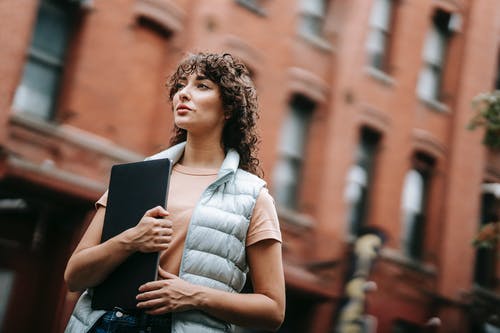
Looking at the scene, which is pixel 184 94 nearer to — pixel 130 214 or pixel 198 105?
pixel 198 105

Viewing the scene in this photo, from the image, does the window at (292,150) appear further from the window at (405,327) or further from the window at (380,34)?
the window at (405,327)

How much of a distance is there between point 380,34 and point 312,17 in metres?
2.37

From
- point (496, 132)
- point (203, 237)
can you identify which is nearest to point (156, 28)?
point (496, 132)

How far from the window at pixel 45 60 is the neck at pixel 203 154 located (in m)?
10.1

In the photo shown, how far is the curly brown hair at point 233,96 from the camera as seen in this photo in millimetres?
3084

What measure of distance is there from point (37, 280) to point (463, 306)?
11.0 m

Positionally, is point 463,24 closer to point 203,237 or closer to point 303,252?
point 303,252

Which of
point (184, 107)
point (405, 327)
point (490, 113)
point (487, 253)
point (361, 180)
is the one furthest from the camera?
point (487, 253)

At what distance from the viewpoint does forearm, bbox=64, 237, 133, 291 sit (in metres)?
2.72

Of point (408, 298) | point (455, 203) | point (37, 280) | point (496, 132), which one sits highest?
point (455, 203)

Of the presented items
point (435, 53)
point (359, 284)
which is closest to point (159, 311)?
point (359, 284)

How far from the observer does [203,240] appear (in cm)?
279

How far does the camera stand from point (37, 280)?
12.8 metres

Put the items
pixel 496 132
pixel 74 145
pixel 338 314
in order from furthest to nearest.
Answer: pixel 338 314, pixel 74 145, pixel 496 132
